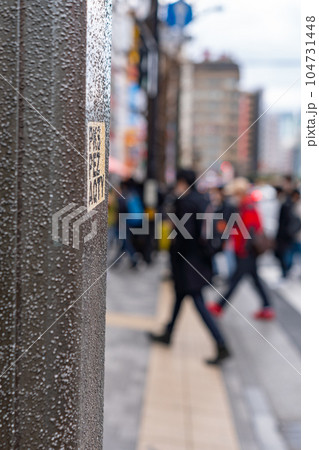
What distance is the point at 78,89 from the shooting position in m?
1.06

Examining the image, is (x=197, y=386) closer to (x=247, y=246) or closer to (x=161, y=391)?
(x=161, y=391)

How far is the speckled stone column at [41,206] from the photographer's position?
3.34ft

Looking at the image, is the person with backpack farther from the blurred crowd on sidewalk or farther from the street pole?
the street pole

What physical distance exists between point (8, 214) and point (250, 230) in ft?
21.3

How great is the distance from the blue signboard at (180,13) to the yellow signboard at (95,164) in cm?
831

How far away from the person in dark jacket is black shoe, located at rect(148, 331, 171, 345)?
2.04 ft

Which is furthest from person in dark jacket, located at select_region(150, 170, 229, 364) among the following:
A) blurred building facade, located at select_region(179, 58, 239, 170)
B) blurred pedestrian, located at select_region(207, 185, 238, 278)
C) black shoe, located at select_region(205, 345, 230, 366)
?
blurred building facade, located at select_region(179, 58, 239, 170)

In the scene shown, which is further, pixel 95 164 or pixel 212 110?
pixel 212 110

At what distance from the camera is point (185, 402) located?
477cm

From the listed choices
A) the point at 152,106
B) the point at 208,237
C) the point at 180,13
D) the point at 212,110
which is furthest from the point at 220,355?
the point at 212,110

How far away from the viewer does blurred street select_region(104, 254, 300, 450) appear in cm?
418

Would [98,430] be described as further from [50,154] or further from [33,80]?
[33,80]

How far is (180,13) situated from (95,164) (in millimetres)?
8589

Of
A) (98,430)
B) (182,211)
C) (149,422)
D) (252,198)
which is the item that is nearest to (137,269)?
(252,198)
